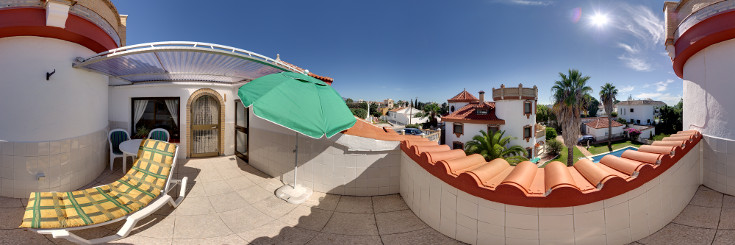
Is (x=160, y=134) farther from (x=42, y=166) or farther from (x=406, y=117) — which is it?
(x=406, y=117)

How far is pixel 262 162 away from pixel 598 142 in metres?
42.8

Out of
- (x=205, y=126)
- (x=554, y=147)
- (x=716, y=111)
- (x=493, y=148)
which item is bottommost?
(x=554, y=147)

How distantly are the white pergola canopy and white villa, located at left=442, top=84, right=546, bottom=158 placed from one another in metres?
17.9

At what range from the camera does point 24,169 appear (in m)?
4.49

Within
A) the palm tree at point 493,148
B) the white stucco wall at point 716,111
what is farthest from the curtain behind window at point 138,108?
the palm tree at point 493,148

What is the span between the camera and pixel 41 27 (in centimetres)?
438

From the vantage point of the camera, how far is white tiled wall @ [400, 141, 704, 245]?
7.74 ft

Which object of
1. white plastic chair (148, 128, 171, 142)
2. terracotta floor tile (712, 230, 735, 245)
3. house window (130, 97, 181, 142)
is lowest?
terracotta floor tile (712, 230, 735, 245)

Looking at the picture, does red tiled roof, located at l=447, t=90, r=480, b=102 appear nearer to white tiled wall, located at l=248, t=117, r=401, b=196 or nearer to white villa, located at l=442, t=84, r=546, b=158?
white villa, located at l=442, t=84, r=546, b=158

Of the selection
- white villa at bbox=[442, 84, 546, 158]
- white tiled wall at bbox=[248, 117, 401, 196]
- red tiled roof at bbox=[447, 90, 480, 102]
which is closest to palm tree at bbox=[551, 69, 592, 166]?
white villa at bbox=[442, 84, 546, 158]

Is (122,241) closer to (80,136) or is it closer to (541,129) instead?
(80,136)

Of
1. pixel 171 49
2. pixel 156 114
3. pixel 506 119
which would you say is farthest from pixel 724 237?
pixel 506 119

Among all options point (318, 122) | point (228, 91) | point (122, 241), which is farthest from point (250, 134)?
point (318, 122)

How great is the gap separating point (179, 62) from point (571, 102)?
1025 inches
